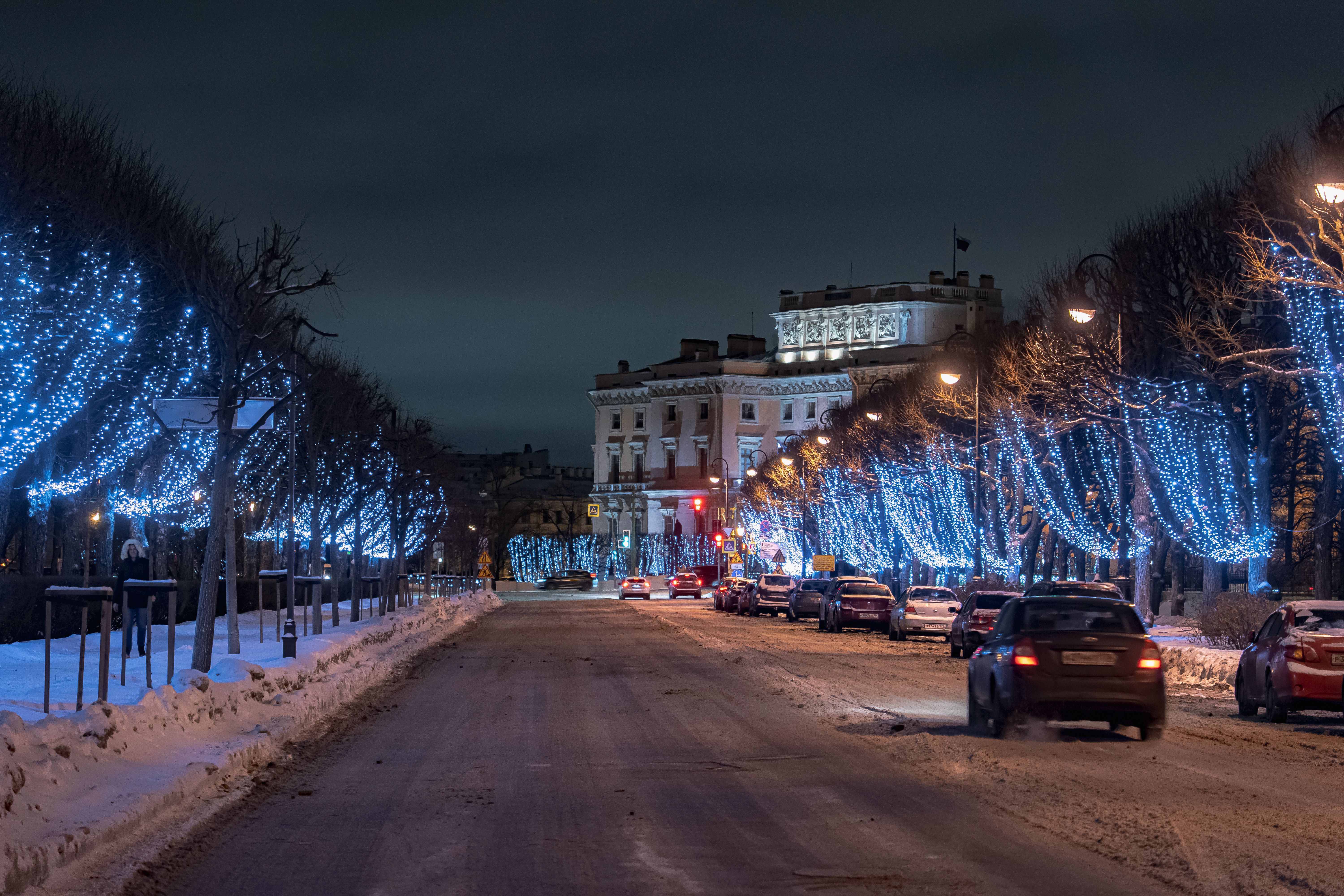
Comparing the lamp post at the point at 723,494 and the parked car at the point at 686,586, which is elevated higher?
the lamp post at the point at 723,494

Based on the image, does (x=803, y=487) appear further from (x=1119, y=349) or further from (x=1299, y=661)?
(x=1299, y=661)

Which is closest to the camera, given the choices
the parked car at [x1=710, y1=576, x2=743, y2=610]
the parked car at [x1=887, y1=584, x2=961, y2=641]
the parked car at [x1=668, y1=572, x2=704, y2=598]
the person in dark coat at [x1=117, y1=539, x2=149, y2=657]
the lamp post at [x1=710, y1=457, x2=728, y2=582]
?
the person in dark coat at [x1=117, y1=539, x2=149, y2=657]

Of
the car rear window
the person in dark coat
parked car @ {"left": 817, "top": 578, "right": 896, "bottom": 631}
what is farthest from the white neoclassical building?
the person in dark coat

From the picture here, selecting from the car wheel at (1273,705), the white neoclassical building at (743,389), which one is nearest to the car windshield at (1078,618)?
the car wheel at (1273,705)

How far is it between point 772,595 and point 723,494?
6220 cm

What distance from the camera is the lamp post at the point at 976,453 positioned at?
42875mm

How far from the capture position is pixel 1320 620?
1805 cm

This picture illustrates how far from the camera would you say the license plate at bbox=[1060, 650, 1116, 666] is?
1540 cm

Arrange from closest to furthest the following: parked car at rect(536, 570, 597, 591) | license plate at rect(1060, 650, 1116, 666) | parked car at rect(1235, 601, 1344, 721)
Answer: license plate at rect(1060, 650, 1116, 666) → parked car at rect(1235, 601, 1344, 721) → parked car at rect(536, 570, 597, 591)

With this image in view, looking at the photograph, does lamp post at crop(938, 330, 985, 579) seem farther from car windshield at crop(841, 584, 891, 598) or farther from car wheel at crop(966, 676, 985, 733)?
car wheel at crop(966, 676, 985, 733)

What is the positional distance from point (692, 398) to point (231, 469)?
11140 cm

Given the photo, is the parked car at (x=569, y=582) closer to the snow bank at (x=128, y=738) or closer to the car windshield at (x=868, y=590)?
the car windshield at (x=868, y=590)

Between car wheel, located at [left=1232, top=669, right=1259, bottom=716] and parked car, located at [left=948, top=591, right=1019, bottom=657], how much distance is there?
36.9 feet

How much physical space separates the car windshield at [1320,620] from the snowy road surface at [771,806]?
1.18 metres
